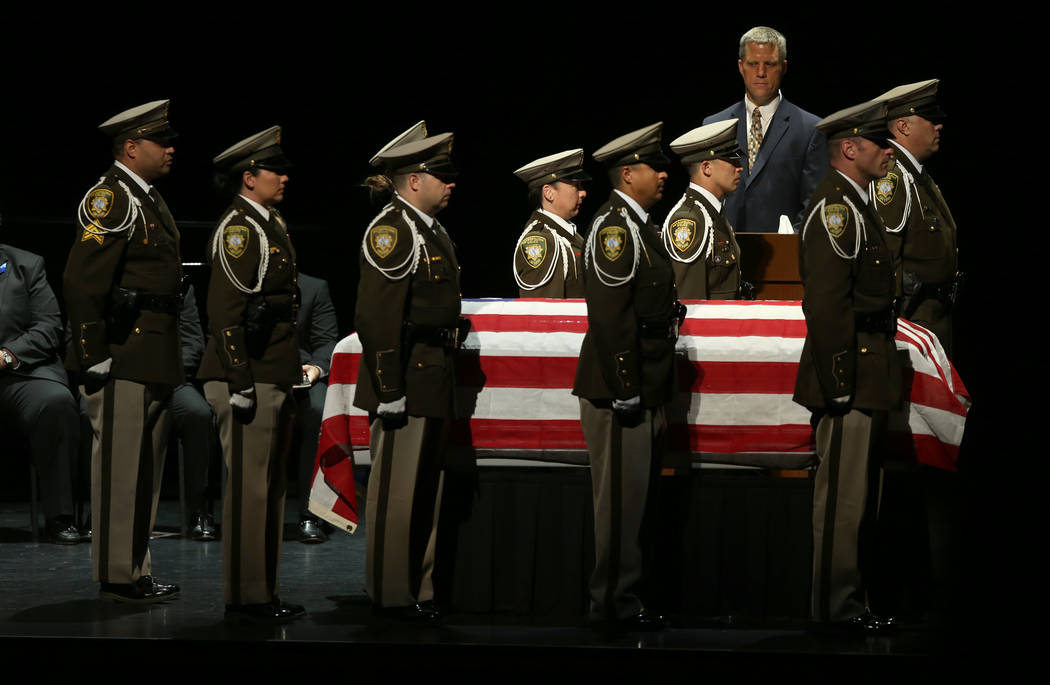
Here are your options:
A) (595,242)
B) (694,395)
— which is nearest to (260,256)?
(595,242)

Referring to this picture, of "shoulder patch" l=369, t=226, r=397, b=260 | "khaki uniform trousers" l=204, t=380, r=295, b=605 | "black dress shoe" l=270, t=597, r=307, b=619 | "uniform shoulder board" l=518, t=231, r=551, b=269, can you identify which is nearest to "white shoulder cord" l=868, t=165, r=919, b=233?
"uniform shoulder board" l=518, t=231, r=551, b=269

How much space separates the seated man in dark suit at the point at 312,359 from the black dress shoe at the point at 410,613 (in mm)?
1875

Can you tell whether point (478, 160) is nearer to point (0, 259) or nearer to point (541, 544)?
point (0, 259)

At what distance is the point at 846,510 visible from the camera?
3.65 m

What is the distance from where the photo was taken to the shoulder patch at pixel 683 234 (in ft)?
14.2

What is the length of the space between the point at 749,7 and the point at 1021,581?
4.57m

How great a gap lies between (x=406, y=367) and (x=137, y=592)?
1146mm

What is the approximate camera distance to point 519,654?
11.4ft

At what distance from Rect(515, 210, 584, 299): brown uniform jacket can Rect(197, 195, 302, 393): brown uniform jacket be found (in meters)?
1.03

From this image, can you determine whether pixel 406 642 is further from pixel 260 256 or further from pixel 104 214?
pixel 104 214

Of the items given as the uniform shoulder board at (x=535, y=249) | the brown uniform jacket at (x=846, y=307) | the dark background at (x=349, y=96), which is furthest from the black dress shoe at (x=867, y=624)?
the dark background at (x=349, y=96)

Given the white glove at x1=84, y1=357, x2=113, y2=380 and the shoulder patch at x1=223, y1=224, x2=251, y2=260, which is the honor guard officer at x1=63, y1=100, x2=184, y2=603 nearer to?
the white glove at x1=84, y1=357, x2=113, y2=380

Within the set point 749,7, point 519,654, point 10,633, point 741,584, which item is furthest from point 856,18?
point 10,633

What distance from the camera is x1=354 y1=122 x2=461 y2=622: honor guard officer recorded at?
3717 mm
